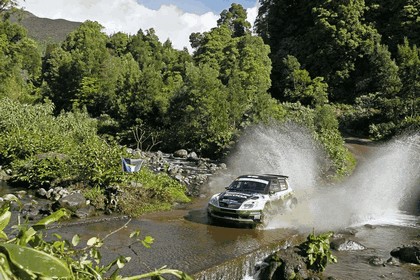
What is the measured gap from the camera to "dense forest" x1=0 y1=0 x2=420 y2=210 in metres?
24.7

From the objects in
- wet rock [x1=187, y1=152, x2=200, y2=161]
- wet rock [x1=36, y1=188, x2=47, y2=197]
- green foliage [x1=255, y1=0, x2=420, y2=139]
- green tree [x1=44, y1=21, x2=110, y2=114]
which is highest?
green foliage [x1=255, y1=0, x2=420, y2=139]

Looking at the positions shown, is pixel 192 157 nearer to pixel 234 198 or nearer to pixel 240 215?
pixel 234 198

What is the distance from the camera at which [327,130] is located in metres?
35.8

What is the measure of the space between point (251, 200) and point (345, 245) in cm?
360

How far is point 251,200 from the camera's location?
14570 millimetres

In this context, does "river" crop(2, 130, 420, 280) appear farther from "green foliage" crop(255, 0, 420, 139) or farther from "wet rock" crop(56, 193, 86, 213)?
"green foliage" crop(255, 0, 420, 139)

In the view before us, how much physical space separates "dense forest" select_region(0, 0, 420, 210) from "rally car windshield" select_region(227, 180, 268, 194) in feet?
17.3

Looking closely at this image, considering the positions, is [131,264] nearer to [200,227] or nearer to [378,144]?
[200,227]

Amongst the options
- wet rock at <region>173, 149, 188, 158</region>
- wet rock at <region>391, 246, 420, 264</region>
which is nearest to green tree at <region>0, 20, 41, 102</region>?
wet rock at <region>173, 149, 188, 158</region>

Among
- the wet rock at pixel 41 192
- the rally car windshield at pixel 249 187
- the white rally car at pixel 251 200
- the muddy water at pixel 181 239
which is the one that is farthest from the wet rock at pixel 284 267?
the wet rock at pixel 41 192

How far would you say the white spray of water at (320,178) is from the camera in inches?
746

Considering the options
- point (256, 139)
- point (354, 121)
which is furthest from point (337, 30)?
point (256, 139)

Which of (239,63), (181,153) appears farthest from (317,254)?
(239,63)

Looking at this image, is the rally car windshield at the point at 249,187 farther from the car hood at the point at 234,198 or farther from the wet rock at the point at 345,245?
the wet rock at the point at 345,245
